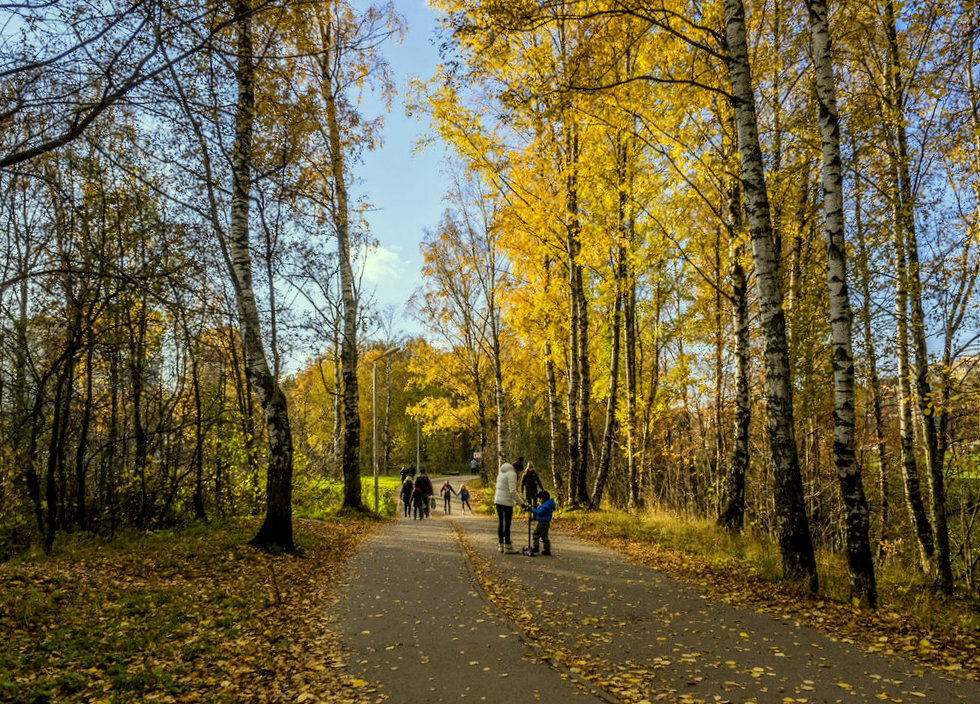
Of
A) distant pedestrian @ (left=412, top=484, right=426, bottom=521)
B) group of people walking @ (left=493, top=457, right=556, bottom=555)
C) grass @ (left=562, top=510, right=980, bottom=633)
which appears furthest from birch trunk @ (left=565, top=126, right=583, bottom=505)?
distant pedestrian @ (left=412, top=484, right=426, bottom=521)

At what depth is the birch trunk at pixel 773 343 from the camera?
7746 millimetres

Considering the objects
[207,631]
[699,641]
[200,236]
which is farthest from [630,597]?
[200,236]

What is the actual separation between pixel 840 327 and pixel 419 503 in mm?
16889

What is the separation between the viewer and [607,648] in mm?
5742

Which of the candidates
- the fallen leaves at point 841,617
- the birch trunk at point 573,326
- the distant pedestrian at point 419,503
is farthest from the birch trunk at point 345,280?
A: the fallen leaves at point 841,617

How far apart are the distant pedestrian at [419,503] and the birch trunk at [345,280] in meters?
3.17

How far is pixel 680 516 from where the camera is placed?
13.9 metres

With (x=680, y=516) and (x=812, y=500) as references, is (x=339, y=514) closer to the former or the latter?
(x=680, y=516)

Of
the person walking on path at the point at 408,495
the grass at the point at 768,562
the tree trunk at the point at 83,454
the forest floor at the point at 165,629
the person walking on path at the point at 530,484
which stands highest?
the tree trunk at the point at 83,454

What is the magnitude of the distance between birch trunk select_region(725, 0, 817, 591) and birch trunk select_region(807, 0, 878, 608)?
24.3 inches

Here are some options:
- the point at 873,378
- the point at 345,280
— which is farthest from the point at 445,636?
the point at 345,280

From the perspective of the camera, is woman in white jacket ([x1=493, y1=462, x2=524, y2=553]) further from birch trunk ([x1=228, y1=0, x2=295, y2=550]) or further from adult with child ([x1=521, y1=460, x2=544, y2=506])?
birch trunk ([x1=228, y1=0, x2=295, y2=550])

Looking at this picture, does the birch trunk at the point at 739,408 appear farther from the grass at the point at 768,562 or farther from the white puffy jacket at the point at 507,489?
the white puffy jacket at the point at 507,489

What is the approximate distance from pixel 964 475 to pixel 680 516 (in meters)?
6.25
